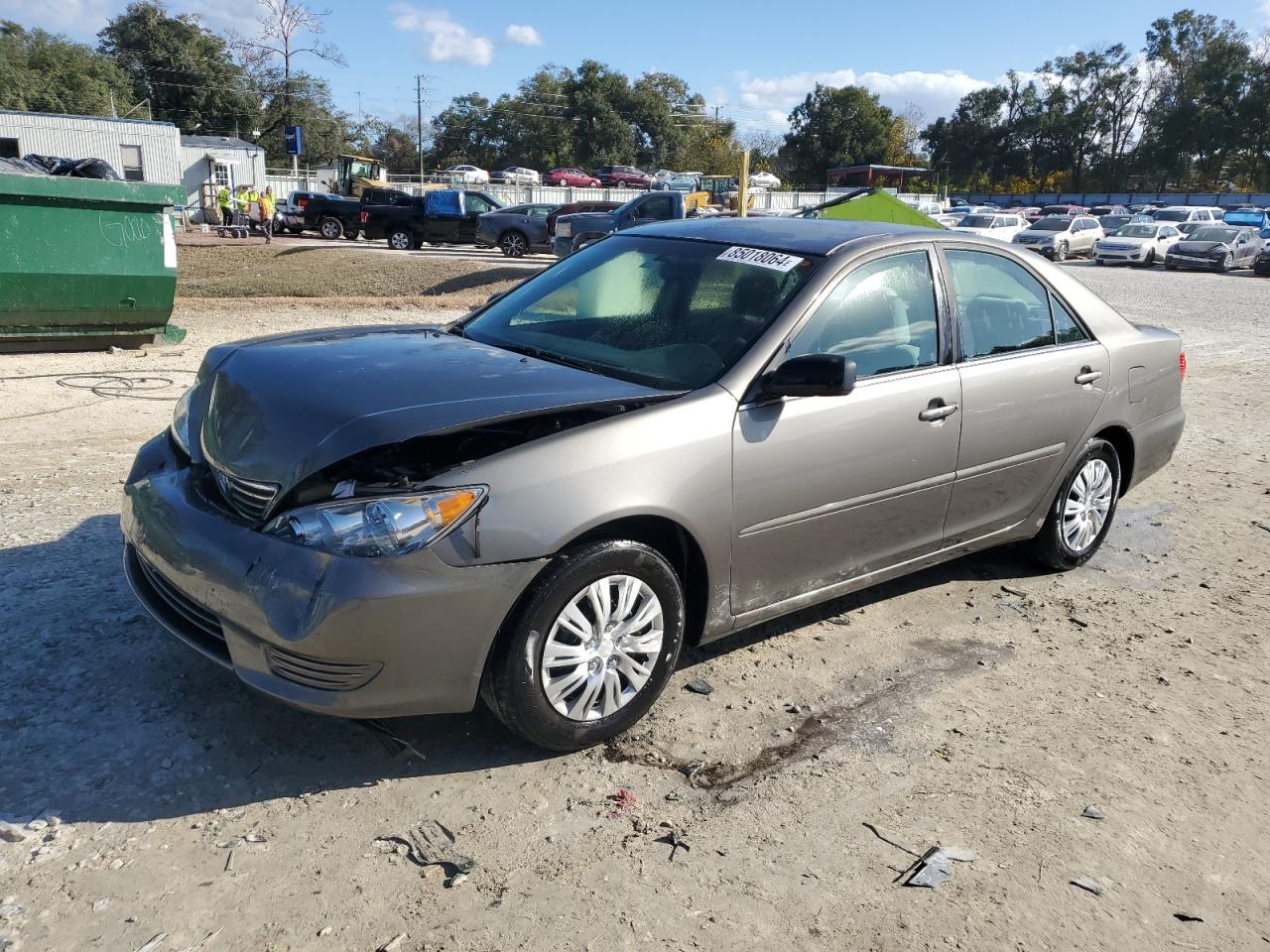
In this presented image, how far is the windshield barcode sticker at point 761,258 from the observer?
13.0 feet

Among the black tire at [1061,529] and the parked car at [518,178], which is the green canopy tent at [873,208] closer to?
the black tire at [1061,529]

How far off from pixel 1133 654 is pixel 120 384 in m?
7.43

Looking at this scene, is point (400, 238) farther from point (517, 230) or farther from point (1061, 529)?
point (1061, 529)

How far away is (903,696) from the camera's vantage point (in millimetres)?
3828

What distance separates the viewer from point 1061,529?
16.4 ft

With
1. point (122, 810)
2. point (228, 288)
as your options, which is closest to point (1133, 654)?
point (122, 810)

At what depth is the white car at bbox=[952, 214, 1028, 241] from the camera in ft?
113

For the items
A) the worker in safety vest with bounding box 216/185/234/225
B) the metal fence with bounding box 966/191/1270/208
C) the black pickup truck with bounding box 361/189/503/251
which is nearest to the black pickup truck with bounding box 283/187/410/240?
the black pickup truck with bounding box 361/189/503/251

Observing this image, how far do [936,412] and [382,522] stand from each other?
2299mm

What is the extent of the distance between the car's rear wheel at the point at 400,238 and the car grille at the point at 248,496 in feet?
89.0

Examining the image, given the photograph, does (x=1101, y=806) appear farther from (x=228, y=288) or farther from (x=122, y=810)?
(x=228, y=288)

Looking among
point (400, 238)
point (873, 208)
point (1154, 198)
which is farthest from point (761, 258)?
point (1154, 198)

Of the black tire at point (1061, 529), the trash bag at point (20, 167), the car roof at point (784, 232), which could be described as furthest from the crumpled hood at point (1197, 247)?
the car roof at point (784, 232)

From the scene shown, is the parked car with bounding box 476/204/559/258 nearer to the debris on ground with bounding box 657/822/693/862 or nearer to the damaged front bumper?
the damaged front bumper
